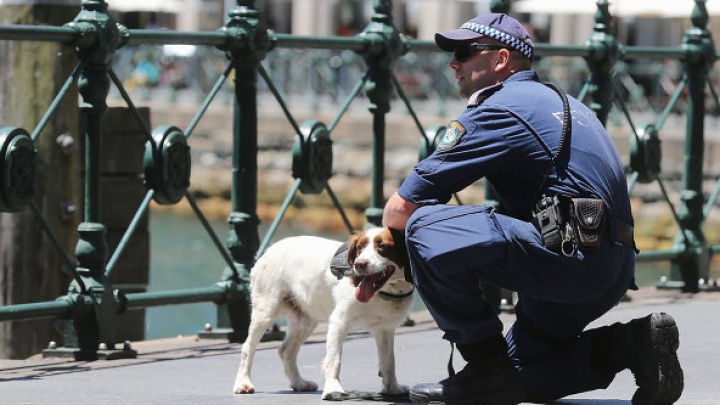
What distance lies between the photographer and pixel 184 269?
25484mm

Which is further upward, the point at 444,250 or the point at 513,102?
the point at 513,102

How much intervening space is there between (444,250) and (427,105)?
2815cm

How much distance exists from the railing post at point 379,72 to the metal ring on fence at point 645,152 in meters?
1.90

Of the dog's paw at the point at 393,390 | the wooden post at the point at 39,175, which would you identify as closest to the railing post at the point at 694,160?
the wooden post at the point at 39,175

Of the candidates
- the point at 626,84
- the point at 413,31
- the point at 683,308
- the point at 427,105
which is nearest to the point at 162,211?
the point at 427,105

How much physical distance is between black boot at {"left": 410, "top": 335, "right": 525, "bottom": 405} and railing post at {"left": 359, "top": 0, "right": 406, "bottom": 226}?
3.27 m

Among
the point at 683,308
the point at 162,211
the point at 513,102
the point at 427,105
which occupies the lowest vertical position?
the point at 162,211

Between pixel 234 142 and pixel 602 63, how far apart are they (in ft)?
8.45

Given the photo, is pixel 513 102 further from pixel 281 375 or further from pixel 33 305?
pixel 33 305

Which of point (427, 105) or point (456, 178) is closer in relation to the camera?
point (456, 178)

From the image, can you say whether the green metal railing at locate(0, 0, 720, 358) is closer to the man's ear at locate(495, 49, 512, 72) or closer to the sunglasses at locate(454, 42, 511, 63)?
the sunglasses at locate(454, 42, 511, 63)

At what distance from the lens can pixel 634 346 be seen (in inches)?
241

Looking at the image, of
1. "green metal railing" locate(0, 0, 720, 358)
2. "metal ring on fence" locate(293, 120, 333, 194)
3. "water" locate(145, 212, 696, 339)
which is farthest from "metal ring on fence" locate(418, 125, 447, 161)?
"water" locate(145, 212, 696, 339)

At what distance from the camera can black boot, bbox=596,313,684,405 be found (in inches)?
237
